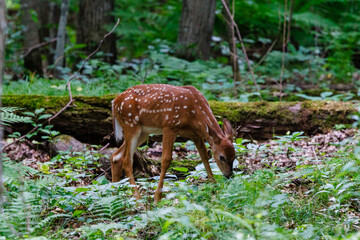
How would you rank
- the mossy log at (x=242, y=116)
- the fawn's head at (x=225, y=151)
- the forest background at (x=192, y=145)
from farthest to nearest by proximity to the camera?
1. the mossy log at (x=242, y=116)
2. the fawn's head at (x=225, y=151)
3. the forest background at (x=192, y=145)

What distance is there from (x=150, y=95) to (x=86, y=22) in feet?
23.2

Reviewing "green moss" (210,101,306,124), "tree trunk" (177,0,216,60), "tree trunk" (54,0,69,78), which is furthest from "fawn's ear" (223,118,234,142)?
"tree trunk" (54,0,69,78)

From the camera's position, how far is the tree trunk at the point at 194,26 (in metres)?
10.4

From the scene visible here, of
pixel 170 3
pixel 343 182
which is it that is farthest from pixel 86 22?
pixel 343 182

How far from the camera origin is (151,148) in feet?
21.6

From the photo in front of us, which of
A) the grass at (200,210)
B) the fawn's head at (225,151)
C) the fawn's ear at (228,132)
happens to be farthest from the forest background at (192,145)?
the fawn's ear at (228,132)

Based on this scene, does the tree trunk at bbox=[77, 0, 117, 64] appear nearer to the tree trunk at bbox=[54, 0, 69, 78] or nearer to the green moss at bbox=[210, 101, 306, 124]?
the tree trunk at bbox=[54, 0, 69, 78]

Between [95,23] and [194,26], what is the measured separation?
8.83 feet

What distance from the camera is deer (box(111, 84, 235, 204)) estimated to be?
4.39m

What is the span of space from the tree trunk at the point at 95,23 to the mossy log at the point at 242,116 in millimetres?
4536

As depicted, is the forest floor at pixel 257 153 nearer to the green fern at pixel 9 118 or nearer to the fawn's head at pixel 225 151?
the fawn's head at pixel 225 151

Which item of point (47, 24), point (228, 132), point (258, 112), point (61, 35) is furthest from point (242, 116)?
point (47, 24)

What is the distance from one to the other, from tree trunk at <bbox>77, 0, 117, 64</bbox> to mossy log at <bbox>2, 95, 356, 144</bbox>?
4536 millimetres

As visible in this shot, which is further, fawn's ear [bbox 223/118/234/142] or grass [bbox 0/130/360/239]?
fawn's ear [bbox 223/118/234/142]
